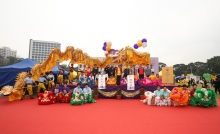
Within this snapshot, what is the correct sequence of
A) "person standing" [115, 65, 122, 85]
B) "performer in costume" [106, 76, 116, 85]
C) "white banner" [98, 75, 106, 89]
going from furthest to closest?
"person standing" [115, 65, 122, 85]
"performer in costume" [106, 76, 116, 85]
"white banner" [98, 75, 106, 89]

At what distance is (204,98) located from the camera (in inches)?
203

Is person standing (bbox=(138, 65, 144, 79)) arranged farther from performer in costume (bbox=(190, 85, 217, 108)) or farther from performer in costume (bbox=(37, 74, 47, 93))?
performer in costume (bbox=(37, 74, 47, 93))

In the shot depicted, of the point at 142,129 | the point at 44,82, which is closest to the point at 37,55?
the point at 44,82

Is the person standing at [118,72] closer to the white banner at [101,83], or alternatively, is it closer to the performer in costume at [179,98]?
the white banner at [101,83]

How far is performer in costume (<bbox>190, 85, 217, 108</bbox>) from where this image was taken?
5098 mm

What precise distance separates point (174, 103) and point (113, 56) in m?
4.73

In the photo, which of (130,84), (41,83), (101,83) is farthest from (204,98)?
(41,83)

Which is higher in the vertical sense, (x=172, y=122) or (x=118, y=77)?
(x=118, y=77)

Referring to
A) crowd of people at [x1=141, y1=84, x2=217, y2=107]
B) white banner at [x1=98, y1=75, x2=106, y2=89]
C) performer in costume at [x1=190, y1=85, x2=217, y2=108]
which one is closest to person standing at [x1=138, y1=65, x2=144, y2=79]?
white banner at [x1=98, y1=75, x2=106, y2=89]

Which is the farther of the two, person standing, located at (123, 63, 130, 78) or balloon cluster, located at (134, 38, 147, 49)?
balloon cluster, located at (134, 38, 147, 49)

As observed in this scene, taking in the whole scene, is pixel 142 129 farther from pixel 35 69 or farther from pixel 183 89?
pixel 35 69

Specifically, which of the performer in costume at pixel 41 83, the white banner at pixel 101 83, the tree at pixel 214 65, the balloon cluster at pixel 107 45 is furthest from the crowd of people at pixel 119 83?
the tree at pixel 214 65

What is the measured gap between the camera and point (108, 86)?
24.5 feet

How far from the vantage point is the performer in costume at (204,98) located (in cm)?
510
